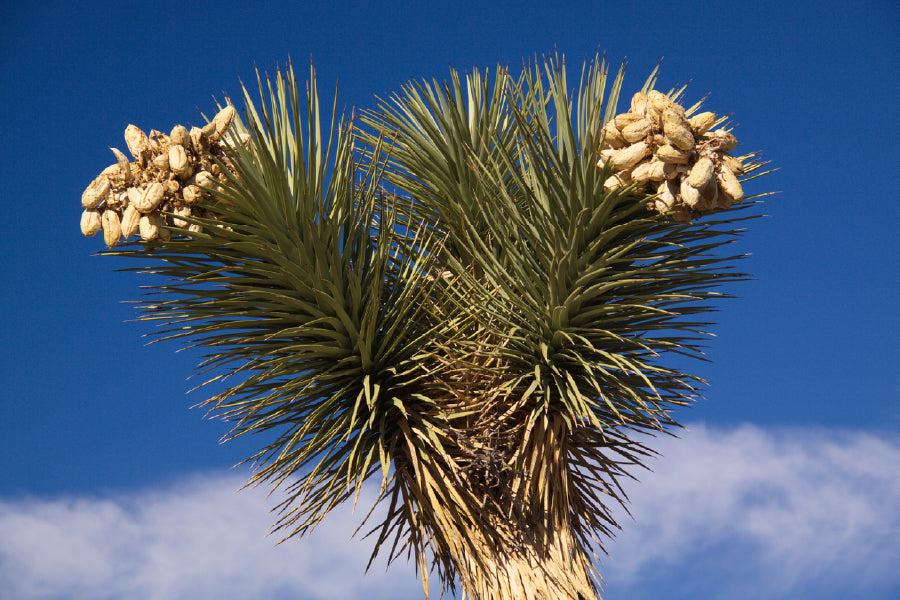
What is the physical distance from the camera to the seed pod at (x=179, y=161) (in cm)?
384

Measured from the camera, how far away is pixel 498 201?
4145mm

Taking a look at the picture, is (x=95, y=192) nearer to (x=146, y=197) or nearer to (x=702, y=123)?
(x=146, y=197)

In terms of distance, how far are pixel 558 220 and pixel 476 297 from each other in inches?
20.4

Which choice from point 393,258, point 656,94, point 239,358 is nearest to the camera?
point 656,94

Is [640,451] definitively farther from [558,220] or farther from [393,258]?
[393,258]

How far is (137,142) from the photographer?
12.8 ft

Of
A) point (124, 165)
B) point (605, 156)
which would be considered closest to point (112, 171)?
point (124, 165)

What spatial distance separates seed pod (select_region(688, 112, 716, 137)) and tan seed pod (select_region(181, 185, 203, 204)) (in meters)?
2.17

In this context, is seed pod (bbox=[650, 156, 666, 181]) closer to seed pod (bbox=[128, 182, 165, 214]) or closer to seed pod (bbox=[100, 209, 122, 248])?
seed pod (bbox=[128, 182, 165, 214])

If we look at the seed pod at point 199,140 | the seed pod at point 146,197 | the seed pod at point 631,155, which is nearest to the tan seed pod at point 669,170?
the seed pod at point 631,155

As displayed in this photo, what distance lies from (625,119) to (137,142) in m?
2.16

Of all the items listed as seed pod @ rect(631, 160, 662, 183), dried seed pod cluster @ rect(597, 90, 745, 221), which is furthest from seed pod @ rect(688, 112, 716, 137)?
seed pod @ rect(631, 160, 662, 183)

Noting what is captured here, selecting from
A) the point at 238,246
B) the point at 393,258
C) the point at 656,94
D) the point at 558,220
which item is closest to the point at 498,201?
the point at 558,220

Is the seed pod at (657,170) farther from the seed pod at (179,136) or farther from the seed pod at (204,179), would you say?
the seed pod at (179,136)
